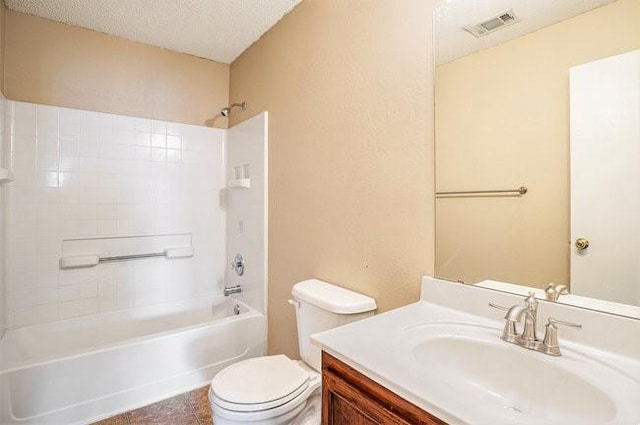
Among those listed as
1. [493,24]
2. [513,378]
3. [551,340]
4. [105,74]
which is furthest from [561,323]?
[105,74]

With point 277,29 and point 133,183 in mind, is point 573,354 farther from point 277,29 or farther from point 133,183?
point 133,183

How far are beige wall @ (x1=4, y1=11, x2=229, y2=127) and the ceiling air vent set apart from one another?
2.14 meters

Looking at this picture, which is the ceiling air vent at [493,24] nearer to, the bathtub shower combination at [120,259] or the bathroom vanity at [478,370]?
the bathroom vanity at [478,370]

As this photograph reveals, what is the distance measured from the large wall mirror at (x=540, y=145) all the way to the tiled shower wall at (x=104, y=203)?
6.69 ft

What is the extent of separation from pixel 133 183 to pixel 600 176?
2.61 meters

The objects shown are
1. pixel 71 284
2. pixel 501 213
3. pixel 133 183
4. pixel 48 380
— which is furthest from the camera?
pixel 133 183

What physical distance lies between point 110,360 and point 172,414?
1.49ft

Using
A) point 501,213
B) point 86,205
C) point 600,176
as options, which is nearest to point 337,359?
point 501,213

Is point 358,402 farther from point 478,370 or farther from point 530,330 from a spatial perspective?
point 530,330

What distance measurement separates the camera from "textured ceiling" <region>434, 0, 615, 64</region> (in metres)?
0.99

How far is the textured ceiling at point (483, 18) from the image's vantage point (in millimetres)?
990

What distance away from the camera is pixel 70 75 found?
2.20 metres

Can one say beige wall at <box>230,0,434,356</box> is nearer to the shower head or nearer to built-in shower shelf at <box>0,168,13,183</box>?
the shower head

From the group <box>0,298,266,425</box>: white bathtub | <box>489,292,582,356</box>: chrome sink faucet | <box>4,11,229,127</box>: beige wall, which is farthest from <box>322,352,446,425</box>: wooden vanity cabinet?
<box>4,11,229,127</box>: beige wall
